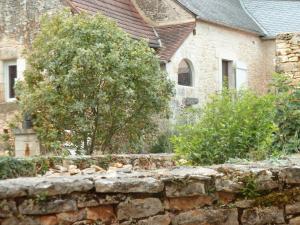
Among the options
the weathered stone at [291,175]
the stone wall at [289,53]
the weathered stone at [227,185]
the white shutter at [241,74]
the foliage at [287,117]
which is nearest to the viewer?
the weathered stone at [227,185]

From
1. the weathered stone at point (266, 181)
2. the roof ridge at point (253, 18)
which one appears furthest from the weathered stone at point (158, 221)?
the roof ridge at point (253, 18)

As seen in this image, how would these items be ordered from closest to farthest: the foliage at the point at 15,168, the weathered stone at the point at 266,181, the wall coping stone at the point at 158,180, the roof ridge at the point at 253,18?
the wall coping stone at the point at 158,180
the weathered stone at the point at 266,181
the foliage at the point at 15,168
the roof ridge at the point at 253,18

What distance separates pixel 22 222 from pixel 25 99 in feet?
32.6

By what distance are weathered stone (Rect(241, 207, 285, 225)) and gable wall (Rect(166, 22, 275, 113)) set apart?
13857 millimetres

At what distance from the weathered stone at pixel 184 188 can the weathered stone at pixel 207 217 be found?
14 centimetres

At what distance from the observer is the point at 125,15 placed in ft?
64.8

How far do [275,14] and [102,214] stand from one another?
21993mm

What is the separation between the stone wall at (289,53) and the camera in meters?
11.1

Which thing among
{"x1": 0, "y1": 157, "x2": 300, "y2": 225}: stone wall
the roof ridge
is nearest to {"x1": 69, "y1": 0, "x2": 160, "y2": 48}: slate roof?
the roof ridge

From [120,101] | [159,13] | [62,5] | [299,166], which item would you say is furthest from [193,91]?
[299,166]

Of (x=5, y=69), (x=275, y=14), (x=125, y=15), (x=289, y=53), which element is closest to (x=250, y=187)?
(x=289, y=53)

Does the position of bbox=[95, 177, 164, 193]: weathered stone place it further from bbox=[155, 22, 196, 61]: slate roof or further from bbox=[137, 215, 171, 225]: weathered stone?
bbox=[155, 22, 196, 61]: slate roof

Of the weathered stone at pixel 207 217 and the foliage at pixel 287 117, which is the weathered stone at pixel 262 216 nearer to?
the weathered stone at pixel 207 217

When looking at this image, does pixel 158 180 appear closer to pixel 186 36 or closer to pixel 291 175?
pixel 291 175
